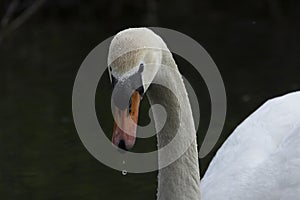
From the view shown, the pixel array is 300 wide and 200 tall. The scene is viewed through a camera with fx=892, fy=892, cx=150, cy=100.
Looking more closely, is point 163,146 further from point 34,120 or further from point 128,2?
point 128,2

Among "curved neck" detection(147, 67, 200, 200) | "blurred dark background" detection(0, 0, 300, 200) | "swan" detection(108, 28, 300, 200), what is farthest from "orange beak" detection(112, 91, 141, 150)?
"blurred dark background" detection(0, 0, 300, 200)

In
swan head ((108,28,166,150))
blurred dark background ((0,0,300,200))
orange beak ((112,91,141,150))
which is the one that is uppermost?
swan head ((108,28,166,150))

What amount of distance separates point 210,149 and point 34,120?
1.78m

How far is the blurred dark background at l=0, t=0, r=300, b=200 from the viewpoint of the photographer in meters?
5.77

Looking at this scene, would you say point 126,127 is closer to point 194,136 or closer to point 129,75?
point 129,75

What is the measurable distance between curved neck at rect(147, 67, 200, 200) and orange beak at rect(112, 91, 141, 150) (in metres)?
0.33

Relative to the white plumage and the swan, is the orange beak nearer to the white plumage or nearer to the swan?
the swan

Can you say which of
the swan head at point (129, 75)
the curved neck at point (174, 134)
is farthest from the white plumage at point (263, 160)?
the swan head at point (129, 75)

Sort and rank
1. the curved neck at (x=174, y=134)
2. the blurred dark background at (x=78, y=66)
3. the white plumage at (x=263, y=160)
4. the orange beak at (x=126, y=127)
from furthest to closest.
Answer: the blurred dark background at (x=78, y=66) < the white plumage at (x=263, y=160) < the curved neck at (x=174, y=134) < the orange beak at (x=126, y=127)

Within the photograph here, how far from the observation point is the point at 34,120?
23.8 ft

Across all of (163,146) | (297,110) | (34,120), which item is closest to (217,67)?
(34,120)

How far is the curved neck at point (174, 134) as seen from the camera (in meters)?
3.12

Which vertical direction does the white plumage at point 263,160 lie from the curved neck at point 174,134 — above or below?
below

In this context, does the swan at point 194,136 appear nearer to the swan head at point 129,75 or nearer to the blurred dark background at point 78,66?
the swan head at point 129,75
